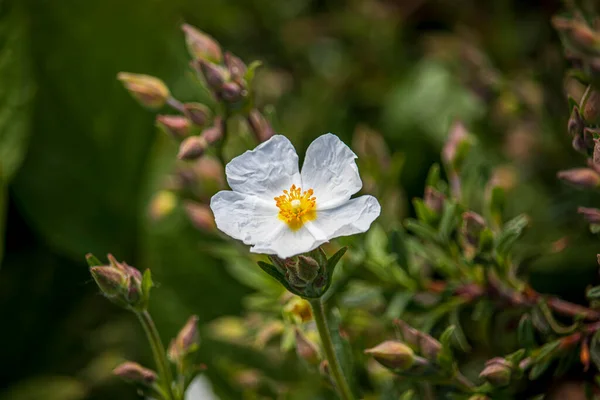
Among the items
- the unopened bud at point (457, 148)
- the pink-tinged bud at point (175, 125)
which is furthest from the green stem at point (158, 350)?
the unopened bud at point (457, 148)

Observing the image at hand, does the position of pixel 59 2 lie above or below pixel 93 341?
above

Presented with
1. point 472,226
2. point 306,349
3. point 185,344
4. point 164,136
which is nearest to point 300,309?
point 306,349

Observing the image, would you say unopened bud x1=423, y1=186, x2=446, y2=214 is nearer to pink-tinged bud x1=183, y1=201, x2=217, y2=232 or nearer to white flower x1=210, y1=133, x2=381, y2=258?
white flower x1=210, y1=133, x2=381, y2=258

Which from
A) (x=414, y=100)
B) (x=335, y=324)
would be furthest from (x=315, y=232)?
(x=414, y=100)

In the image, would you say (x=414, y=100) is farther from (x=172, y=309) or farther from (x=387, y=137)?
(x=172, y=309)

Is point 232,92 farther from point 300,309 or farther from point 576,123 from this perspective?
point 576,123

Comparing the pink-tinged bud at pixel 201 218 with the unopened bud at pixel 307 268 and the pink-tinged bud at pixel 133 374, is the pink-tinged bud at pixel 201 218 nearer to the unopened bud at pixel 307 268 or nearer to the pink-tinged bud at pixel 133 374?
the pink-tinged bud at pixel 133 374

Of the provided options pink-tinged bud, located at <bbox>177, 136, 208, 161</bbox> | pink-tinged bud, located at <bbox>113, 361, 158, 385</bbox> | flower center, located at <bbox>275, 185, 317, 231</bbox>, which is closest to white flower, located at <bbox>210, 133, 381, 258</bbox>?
flower center, located at <bbox>275, 185, 317, 231</bbox>
